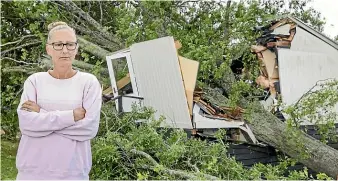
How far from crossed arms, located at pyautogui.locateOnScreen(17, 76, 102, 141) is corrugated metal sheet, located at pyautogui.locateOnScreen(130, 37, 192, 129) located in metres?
2.70

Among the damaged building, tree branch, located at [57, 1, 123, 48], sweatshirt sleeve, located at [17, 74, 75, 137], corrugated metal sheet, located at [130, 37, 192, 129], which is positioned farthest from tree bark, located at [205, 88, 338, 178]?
sweatshirt sleeve, located at [17, 74, 75, 137]

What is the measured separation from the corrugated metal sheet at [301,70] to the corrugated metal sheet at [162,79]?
5.97 feet

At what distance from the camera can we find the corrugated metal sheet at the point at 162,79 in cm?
455

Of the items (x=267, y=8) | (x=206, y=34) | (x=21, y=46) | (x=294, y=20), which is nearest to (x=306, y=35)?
(x=294, y=20)

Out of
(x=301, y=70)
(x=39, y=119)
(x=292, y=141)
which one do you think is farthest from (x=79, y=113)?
(x=301, y=70)

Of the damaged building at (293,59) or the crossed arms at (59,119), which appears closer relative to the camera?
the crossed arms at (59,119)

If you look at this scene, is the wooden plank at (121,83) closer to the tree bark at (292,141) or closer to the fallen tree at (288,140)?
the fallen tree at (288,140)

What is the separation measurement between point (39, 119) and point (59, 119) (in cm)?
9

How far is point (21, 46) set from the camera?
17.6 ft

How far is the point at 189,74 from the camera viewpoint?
443 cm

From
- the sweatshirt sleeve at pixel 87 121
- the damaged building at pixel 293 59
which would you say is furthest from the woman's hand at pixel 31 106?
the damaged building at pixel 293 59

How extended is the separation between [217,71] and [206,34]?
2.22ft

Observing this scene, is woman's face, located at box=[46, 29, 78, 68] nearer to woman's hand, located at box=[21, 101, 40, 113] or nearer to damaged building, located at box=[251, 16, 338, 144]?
woman's hand, located at box=[21, 101, 40, 113]

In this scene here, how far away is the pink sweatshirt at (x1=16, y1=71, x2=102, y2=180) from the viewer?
1.77 m
